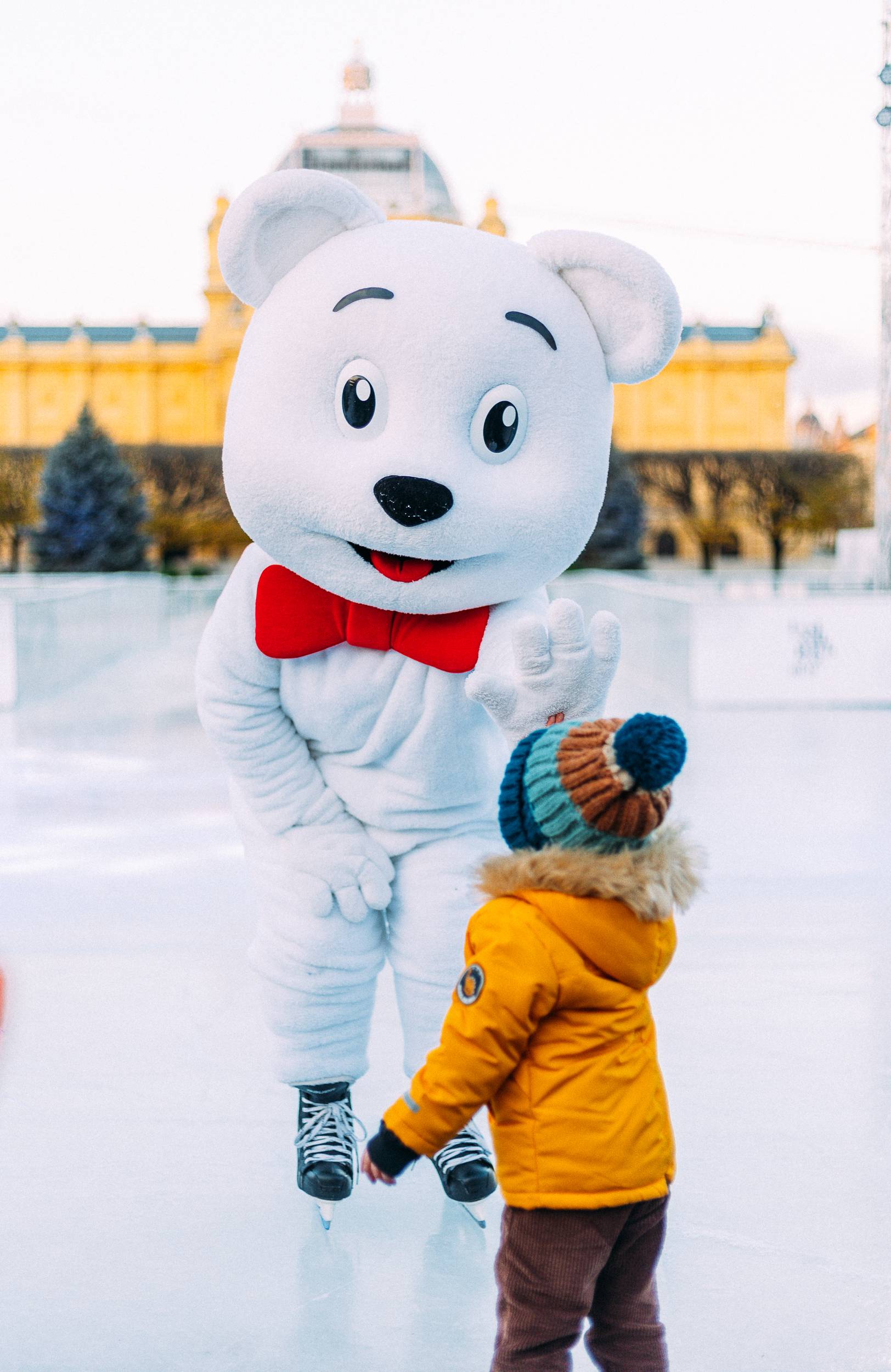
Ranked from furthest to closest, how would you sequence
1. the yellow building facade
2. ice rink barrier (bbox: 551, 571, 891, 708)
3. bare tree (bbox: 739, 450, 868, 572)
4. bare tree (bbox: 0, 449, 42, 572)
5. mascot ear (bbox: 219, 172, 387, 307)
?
the yellow building facade → bare tree (bbox: 739, 450, 868, 572) → bare tree (bbox: 0, 449, 42, 572) → ice rink barrier (bbox: 551, 571, 891, 708) → mascot ear (bbox: 219, 172, 387, 307)

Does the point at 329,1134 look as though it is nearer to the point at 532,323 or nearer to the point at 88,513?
the point at 532,323

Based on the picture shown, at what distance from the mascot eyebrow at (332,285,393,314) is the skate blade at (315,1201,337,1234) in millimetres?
1592

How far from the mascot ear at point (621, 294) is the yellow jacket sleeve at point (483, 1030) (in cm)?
114

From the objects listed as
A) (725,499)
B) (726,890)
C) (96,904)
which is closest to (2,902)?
(96,904)

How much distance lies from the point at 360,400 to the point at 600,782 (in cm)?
95

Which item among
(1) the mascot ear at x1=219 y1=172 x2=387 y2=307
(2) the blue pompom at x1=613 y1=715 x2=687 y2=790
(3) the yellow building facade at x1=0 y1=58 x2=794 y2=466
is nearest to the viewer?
(2) the blue pompom at x1=613 y1=715 x2=687 y2=790

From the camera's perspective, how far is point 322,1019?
2.70 m

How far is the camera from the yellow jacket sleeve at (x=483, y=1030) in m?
1.70

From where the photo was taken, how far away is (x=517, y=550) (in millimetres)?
2439

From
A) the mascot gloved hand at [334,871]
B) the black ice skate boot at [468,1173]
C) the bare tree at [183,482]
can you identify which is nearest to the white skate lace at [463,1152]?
the black ice skate boot at [468,1173]

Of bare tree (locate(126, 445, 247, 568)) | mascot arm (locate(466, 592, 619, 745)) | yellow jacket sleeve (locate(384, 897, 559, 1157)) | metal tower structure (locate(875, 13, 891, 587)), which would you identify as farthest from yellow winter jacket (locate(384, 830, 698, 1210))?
bare tree (locate(126, 445, 247, 568))

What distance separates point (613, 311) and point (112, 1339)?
1.87 meters

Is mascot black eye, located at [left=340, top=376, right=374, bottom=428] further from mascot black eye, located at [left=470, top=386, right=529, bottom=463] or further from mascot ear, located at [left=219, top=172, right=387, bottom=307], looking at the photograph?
mascot ear, located at [left=219, top=172, right=387, bottom=307]

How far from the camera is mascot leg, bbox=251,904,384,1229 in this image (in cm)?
266
